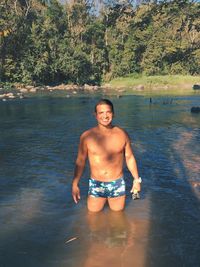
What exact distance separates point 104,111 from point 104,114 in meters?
0.06

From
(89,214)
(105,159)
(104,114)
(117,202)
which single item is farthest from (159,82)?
(104,114)

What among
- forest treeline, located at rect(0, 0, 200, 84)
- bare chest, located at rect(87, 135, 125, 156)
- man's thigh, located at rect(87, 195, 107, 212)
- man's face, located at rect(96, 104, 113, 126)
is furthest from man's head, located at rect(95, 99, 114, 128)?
forest treeline, located at rect(0, 0, 200, 84)

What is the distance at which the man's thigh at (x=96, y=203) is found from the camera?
20.0 feet

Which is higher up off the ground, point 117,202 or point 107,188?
point 107,188

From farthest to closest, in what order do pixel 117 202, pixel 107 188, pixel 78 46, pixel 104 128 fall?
pixel 78 46
pixel 117 202
pixel 107 188
pixel 104 128

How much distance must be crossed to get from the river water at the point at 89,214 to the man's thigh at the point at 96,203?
0.92ft

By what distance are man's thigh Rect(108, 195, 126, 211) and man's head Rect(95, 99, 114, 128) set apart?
126 cm

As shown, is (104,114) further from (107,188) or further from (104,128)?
(107,188)

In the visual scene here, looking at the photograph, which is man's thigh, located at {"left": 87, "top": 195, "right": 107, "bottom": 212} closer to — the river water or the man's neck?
the river water

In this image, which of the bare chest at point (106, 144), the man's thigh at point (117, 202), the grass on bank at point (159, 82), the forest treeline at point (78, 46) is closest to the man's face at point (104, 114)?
the bare chest at point (106, 144)

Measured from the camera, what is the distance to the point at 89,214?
22.4 feet

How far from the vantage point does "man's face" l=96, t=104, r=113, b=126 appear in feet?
18.2

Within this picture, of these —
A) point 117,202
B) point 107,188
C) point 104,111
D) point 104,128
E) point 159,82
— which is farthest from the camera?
point 159,82

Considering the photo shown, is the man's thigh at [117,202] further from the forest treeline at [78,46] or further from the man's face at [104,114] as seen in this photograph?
the forest treeline at [78,46]
